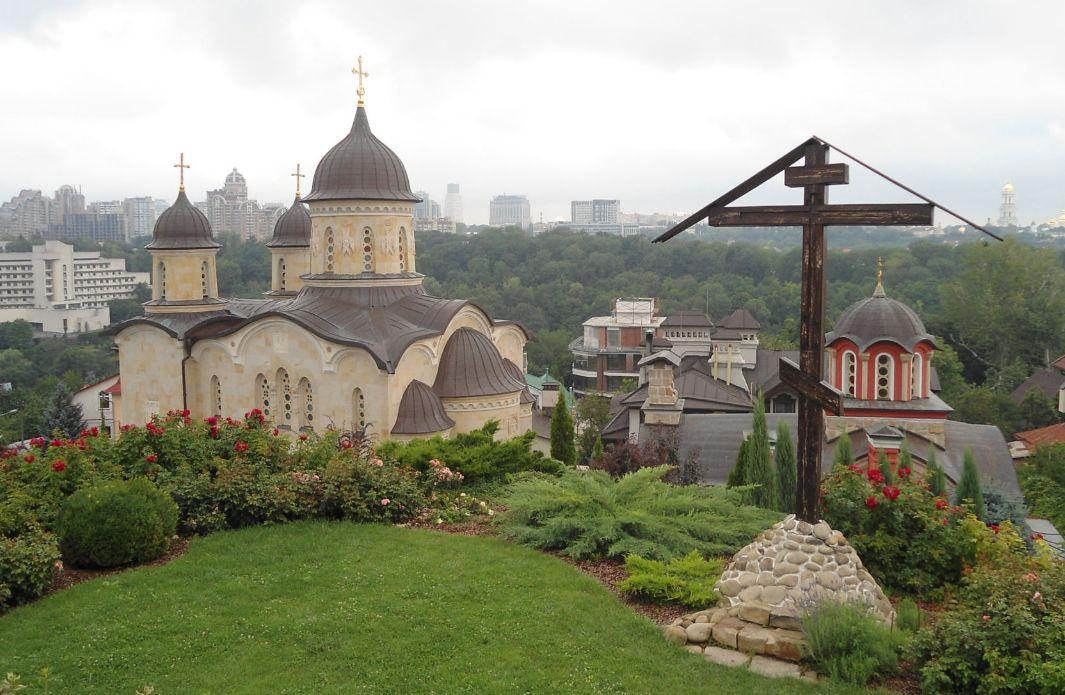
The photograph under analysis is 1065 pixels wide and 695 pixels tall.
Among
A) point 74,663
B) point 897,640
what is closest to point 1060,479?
point 897,640

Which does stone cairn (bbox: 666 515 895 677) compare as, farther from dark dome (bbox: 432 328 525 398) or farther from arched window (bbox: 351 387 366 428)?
arched window (bbox: 351 387 366 428)

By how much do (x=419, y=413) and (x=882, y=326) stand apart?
9758 mm

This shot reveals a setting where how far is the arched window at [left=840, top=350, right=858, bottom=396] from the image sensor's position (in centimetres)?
1922

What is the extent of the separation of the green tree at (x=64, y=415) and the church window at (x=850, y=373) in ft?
99.1

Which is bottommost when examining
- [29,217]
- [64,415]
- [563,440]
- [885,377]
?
[64,415]

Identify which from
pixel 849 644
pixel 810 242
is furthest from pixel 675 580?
pixel 810 242

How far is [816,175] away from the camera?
6.55 meters

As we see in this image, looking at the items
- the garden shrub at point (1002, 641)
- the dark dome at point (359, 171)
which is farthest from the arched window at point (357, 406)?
the garden shrub at point (1002, 641)

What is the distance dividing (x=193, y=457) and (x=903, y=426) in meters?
14.7

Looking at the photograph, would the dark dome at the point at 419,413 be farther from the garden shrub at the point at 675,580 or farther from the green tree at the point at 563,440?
the garden shrub at the point at 675,580

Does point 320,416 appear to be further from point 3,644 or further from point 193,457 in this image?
point 3,644

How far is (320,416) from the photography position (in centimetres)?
1773

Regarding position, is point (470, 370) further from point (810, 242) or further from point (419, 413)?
point (810, 242)

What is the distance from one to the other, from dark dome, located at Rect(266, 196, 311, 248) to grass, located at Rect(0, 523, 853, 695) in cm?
1667
